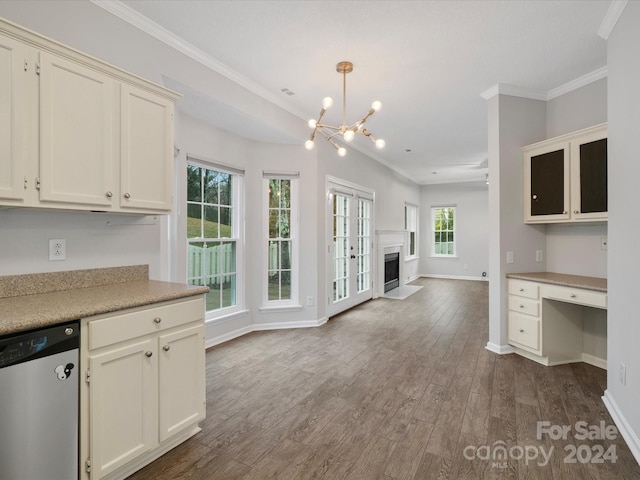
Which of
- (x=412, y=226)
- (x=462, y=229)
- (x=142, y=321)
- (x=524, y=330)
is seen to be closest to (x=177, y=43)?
(x=142, y=321)

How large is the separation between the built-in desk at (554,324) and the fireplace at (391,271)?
367cm

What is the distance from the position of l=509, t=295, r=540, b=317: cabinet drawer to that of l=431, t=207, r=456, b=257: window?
607 centimetres

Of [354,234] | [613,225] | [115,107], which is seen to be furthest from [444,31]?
[354,234]

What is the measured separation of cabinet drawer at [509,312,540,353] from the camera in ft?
10.3

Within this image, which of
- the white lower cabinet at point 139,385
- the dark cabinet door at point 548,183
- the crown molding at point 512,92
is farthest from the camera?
the crown molding at point 512,92

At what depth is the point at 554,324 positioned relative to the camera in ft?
10.3

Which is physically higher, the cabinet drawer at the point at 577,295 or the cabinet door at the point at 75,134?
the cabinet door at the point at 75,134

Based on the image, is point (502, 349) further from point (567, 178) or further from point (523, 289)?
point (567, 178)

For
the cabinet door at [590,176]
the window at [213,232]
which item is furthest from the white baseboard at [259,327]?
the cabinet door at [590,176]

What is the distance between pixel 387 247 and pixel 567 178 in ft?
13.2

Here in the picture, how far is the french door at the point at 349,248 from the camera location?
5.09 metres

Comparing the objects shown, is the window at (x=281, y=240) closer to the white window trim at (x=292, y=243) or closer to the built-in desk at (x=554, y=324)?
the white window trim at (x=292, y=243)

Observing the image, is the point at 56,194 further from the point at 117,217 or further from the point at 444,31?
the point at 444,31

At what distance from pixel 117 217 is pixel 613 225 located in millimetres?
Answer: 3449
